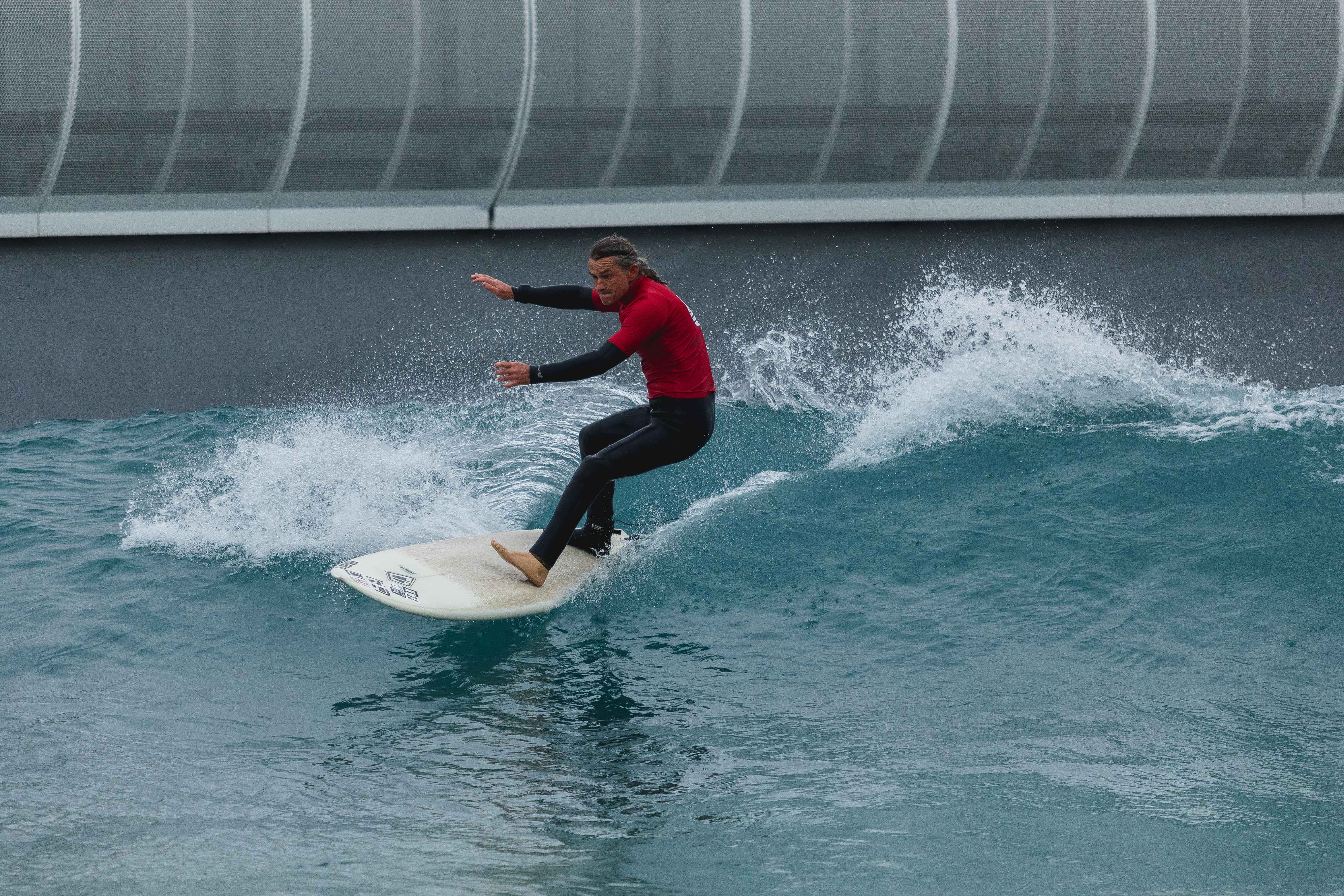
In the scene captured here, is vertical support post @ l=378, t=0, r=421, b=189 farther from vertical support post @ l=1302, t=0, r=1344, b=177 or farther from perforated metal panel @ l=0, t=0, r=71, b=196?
vertical support post @ l=1302, t=0, r=1344, b=177

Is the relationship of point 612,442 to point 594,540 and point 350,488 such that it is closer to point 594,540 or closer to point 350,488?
point 594,540

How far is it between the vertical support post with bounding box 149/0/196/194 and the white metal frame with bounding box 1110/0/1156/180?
8.49 metres

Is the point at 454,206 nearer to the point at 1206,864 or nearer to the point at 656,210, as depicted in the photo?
the point at 656,210

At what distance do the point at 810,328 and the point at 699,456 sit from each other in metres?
3.81

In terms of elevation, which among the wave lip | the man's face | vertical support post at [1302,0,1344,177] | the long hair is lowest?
the wave lip

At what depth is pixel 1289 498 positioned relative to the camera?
26.2 feet

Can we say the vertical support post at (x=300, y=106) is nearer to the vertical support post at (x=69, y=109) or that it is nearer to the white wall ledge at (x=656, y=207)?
the white wall ledge at (x=656, y=207)

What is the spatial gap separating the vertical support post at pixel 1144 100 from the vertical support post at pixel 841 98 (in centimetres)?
272

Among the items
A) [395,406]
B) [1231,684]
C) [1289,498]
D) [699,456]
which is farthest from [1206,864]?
[395,406]

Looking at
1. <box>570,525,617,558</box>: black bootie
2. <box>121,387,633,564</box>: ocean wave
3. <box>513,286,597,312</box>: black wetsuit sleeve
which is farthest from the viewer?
<box>121,387,633,564</box>: ocean wave

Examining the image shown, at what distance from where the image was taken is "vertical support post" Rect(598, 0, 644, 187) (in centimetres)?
1202

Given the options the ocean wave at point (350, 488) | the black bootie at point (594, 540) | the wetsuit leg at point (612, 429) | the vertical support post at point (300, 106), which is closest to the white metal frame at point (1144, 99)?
the ocean wave at point (350, 488)

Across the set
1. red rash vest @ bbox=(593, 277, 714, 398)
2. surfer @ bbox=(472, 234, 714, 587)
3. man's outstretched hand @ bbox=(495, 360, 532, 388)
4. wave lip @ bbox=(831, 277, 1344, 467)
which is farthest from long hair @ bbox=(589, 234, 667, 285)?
wave lip @ bbox=(831, 277, 1344, 467)

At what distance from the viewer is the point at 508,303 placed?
494 inches
